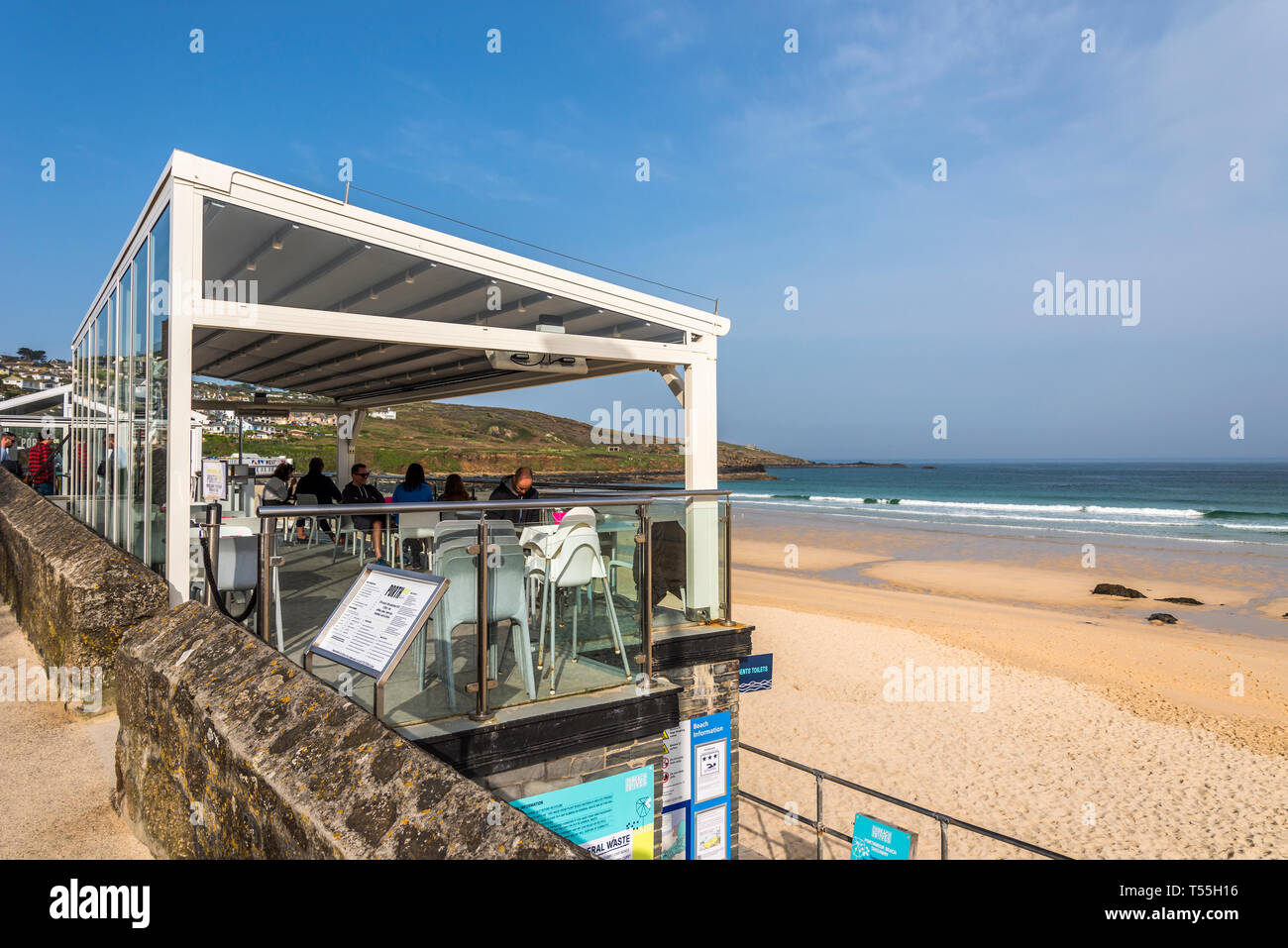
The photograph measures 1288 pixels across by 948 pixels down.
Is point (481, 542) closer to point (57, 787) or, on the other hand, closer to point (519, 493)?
point (57, 787)

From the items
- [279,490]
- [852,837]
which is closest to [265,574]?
[852,837]

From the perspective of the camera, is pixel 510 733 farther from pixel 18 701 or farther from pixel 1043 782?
pixel 1043 782

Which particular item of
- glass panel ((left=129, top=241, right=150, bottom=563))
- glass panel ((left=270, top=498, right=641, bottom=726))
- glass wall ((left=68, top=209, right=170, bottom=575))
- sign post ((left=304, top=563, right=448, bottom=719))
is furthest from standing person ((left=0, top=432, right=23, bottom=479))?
sign post ((left=304, top=563, right=448, bottom=719))

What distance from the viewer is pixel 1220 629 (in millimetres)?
18344

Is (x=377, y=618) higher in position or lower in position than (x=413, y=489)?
lower

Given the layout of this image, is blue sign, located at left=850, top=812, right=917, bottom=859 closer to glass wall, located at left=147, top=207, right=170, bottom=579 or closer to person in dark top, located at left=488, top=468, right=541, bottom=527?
person in dark top, located at left=488, top=468, right=541, bottom=527

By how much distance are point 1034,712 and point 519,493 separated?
9.29 metres

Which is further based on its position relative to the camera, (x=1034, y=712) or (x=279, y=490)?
(x=1034, y=712)

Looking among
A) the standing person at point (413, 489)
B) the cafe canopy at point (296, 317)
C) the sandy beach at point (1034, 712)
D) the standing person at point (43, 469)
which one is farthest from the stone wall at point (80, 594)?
the standing person at point (43, 469)

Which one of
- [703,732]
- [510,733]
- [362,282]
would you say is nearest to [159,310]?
[362,282]

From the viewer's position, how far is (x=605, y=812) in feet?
17.0

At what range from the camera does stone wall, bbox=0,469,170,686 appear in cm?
476

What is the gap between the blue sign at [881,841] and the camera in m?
5.34
